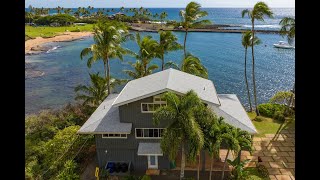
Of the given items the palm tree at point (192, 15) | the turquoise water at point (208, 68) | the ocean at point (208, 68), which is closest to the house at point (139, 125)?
the palm tree at point (192, 15)

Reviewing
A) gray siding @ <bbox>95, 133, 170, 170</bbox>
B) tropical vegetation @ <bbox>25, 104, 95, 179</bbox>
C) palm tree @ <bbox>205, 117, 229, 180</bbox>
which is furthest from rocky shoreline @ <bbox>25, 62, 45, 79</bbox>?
palm tree @ <bbox>205, 117, 229, 180</bbox>

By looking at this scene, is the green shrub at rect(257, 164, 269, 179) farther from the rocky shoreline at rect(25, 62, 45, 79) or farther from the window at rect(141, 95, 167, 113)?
the rocky shoreline at rect(25, 62, 45, 79)

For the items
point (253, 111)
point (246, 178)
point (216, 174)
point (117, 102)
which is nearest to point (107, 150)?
point (117, 102)

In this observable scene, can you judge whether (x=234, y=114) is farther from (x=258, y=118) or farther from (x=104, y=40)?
(x=104, y=40)

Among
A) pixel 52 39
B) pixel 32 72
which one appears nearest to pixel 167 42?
pixel 32 72
